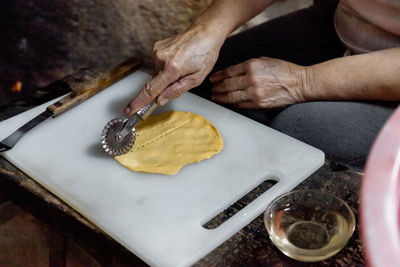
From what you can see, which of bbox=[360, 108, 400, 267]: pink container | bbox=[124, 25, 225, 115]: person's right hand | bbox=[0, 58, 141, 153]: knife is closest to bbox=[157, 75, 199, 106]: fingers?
bbox=[124, 25, 225, 115]: person's right hand

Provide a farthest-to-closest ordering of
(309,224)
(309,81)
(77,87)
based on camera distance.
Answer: (77,87), (309,81), (309,224)

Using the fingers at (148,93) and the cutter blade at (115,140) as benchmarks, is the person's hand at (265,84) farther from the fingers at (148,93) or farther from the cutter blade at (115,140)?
the cutter blade at (115,140)

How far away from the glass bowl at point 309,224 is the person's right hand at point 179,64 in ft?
1.46

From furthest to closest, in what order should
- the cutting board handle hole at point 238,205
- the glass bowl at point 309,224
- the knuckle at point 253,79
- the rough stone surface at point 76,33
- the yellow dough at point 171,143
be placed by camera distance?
the rough stone surface at point 76,33
the knuckle at point 253,79
the yellow dough at point 171,143
the cutting board handle hole at point 238,205
the glass bowl at point 309,224

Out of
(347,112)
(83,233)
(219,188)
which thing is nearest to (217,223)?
(219,188)

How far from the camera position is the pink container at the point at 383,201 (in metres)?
0.47

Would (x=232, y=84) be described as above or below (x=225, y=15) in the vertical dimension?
below

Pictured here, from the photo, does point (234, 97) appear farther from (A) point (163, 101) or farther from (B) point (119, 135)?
(B) point (119, 135)

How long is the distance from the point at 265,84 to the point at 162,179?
1.38 ft

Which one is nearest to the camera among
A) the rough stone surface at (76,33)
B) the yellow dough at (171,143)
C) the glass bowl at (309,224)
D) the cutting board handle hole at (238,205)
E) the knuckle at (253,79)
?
the glass bowl at (309,224)

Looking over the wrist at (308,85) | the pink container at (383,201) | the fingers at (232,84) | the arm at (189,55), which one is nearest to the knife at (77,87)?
the arm at (189,55)

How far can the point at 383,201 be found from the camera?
49cm

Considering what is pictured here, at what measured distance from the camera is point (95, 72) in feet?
4.83

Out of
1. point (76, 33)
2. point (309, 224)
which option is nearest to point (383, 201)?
point (309, 224)
